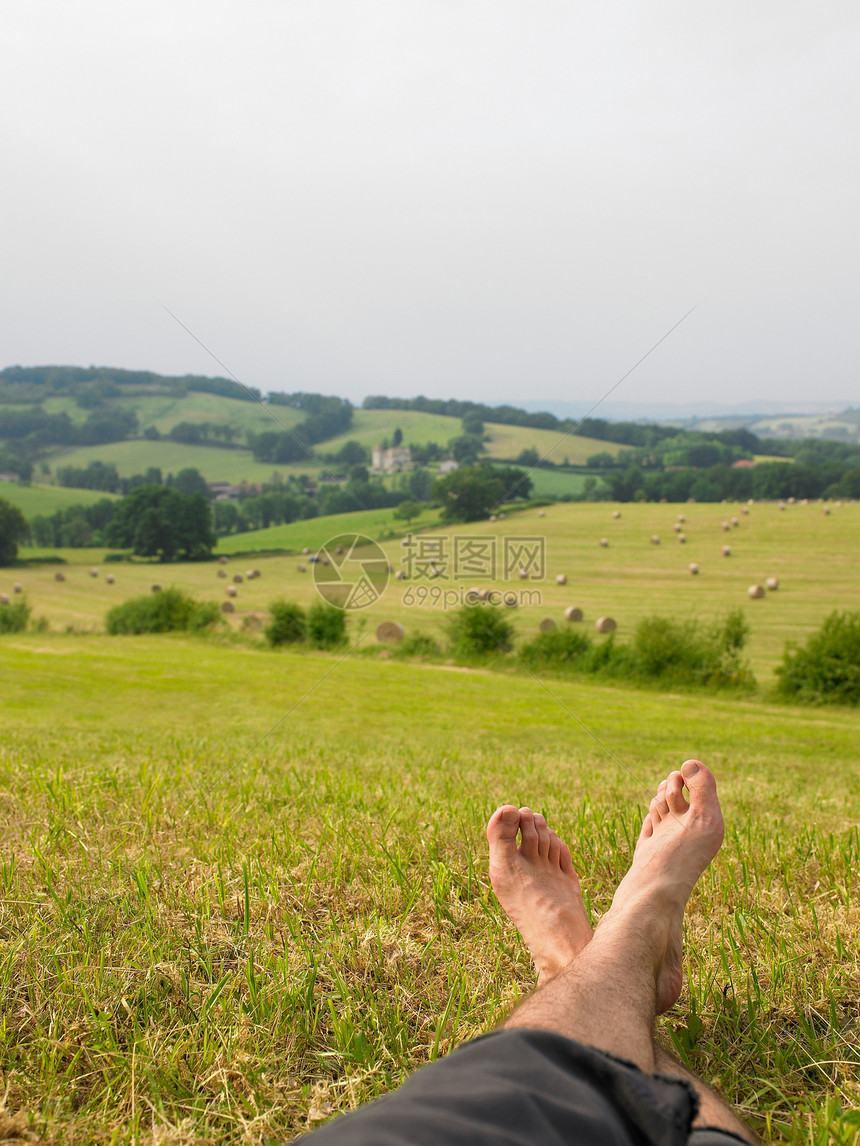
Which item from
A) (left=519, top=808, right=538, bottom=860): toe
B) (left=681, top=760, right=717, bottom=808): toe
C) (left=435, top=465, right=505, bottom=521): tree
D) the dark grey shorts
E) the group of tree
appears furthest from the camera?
the group of tree

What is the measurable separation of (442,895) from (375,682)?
50.9ft

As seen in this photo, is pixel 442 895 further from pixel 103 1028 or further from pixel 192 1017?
pixel 103 1028

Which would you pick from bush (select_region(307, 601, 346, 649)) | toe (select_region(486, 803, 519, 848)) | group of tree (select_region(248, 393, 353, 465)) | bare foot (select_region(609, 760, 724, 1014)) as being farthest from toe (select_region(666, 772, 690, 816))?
group of tree (select_region(248, 393, 353, 465))

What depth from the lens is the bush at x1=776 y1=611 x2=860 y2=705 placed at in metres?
16.2

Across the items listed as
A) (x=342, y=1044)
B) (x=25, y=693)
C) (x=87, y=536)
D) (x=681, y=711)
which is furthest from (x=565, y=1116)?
(x=87, y=536)

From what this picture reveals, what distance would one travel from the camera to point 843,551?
116ft

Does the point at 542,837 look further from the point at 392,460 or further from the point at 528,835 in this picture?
the point at 392,460

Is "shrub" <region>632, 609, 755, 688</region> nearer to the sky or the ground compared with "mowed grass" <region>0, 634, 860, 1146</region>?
nearer to the ground

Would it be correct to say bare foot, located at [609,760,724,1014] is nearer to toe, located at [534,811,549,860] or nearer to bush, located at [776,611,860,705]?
toe, located at [534,811,549,860]

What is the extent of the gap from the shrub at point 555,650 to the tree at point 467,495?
803 centimetres

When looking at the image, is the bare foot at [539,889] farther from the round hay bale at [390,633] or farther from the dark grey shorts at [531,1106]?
the round hay bale at [390,633]

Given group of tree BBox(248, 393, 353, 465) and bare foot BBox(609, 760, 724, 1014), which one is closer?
bare foot BBox(609, 760, 724, 1014)

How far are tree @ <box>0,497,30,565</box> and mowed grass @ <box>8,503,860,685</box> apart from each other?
3825 mm

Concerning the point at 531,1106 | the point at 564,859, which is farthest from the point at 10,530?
the point at 531,1106
